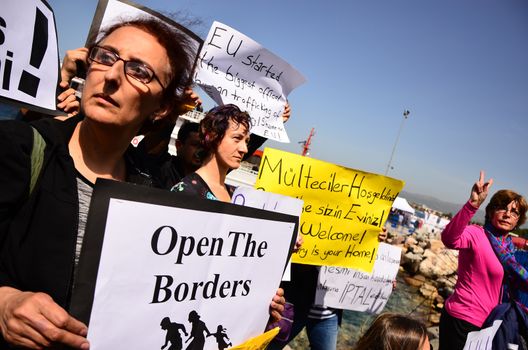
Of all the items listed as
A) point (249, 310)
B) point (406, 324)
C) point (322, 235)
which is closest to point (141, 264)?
point (249, 310)

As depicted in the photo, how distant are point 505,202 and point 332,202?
1806mm

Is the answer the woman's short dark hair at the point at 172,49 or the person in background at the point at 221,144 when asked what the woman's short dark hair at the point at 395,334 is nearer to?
the person in background at the point at 221,144

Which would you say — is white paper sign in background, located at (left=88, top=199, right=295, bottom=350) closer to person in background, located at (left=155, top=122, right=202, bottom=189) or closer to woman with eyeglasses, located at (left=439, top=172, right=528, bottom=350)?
person in background, located at (left=155, top=122, right=202, bottom=189)

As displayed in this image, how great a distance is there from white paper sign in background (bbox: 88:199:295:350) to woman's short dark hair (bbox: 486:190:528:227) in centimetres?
266

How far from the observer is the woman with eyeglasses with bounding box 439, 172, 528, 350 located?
3.00 metres

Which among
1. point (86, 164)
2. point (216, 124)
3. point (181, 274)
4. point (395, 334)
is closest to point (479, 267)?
point (395, 334)

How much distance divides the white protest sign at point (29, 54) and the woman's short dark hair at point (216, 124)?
0.92 metres

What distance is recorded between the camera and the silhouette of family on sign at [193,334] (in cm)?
126

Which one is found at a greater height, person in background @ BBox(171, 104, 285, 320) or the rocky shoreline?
person in background @ BBox(171, 104, 285, 320)

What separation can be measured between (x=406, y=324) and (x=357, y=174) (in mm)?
1299

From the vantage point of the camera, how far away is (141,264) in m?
1.14

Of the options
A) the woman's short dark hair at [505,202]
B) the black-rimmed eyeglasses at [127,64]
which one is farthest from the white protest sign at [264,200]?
the woman's short dark hair at [505,202]

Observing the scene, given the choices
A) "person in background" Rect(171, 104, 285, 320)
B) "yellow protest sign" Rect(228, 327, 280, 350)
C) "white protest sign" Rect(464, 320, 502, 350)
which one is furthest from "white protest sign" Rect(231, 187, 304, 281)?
"white protest sign" Rect(464, 320, 502, 350)

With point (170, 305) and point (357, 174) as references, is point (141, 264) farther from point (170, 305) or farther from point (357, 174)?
point (357, 174)
